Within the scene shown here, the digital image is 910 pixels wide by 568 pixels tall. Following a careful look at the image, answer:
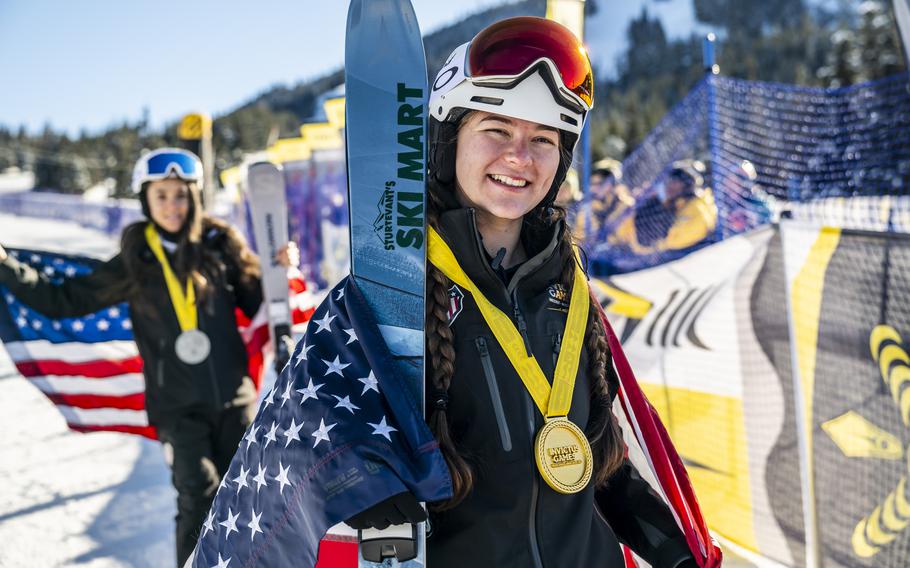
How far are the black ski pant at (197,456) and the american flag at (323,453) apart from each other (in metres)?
2.15

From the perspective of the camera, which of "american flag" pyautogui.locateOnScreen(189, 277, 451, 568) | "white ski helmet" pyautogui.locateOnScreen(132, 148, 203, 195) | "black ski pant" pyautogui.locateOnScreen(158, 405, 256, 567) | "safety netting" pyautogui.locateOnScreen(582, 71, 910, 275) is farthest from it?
"safety netting" pyautogui.locateOnScreen(582, 71, 910, 275)

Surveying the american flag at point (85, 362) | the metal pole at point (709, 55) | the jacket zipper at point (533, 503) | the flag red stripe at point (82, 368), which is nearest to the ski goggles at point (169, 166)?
the american flag at point (85, 362)

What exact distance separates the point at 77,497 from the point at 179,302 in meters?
2.19

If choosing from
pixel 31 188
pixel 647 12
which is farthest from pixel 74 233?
pixel 647 12

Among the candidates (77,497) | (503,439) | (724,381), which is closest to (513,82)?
(503,439)

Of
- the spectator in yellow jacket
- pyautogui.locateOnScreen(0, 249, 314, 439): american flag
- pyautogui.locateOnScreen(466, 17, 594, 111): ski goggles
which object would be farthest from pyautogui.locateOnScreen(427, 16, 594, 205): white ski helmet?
the spectator in yellow jacket

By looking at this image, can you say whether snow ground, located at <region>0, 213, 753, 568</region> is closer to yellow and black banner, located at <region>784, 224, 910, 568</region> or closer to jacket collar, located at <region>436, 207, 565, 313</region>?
yellow and black banner, located at <region>784, 224, 910, 568</region>

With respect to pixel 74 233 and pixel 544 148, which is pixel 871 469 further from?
pixel 74 233

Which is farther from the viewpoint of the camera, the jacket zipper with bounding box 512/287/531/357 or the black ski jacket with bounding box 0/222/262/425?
the black ski jacket with bounding box 0/222/262/425

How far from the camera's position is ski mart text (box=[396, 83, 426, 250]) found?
173cm

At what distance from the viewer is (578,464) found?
1.71 m

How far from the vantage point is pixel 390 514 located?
1.40 meters

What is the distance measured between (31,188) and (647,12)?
13986 cm

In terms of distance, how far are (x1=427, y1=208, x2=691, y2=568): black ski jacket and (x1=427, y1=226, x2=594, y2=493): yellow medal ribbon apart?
0.7 inches
